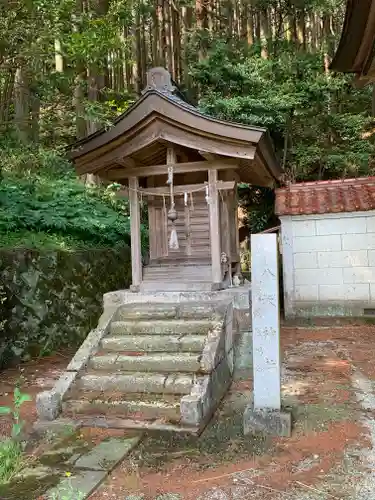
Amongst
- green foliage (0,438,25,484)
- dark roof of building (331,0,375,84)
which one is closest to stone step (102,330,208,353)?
green foliage (0,438,25,484)

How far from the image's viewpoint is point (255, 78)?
1472cm

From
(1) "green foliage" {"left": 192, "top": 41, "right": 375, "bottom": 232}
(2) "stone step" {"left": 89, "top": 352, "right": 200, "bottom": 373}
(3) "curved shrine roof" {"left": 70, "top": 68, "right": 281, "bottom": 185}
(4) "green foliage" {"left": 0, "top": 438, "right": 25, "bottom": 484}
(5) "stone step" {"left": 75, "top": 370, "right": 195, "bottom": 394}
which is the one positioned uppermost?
(1) "green foliage" {"left": 192, "top": 41, "right": 375, "bottom": 232}

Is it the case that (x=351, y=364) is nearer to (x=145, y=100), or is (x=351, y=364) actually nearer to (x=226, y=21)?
(x=145, y=100)

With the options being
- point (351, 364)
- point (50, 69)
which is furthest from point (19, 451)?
point (50, 69)

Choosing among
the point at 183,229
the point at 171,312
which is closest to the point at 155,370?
the point at 171,312

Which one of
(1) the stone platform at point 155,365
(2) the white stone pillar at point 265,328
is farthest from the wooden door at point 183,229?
(2) the white stone pillar at point 265,328

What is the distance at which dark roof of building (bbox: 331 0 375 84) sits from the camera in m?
3.84

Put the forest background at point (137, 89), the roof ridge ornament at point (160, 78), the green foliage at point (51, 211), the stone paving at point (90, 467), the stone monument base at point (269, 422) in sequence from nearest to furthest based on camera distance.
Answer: the stone paving at point (90, 467)
the stone monument base at point (269, 422)
the forest background at point (137, 89)
the roof ridge ornament at point (160, 78)
the green foliage at point (51, 211)

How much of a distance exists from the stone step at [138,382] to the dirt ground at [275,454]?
22.7 inches

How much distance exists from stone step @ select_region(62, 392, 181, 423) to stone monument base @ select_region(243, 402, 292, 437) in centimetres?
80

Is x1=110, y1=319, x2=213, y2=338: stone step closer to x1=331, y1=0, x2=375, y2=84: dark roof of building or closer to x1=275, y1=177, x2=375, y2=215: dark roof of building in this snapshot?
x1=331, y1=0, x2=375, y2=84: dark roof of building

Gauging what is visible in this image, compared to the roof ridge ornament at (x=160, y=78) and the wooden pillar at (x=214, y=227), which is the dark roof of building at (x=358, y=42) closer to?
the wooden pillar at (x=214, y=227)

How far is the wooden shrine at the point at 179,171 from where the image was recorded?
691 cm

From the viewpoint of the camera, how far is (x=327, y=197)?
10.9 meters
